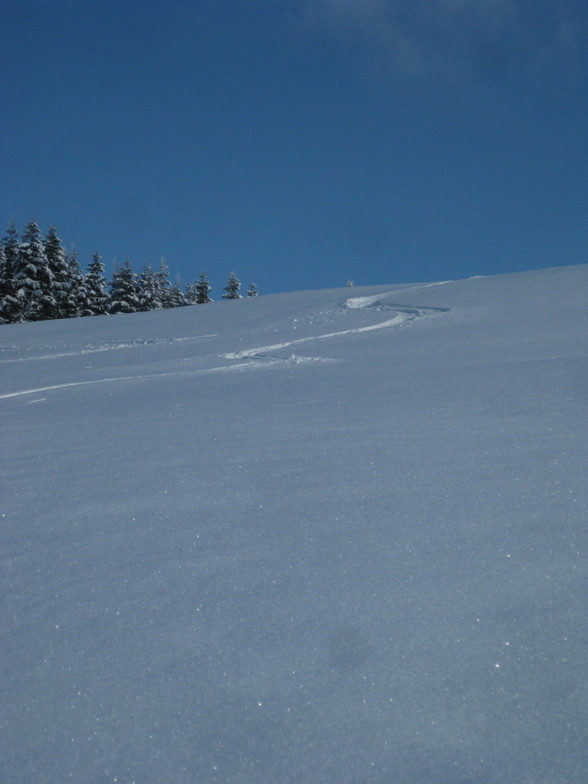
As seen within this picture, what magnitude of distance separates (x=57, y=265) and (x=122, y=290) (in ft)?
13.9

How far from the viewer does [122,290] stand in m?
33.2

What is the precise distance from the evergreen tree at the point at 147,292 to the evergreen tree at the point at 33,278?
6.47 m

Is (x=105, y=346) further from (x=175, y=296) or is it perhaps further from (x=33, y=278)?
(x=175, y=296)

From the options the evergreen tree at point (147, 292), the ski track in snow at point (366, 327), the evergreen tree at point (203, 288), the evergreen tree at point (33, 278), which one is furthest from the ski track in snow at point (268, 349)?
the evergreen tree at point (203, 288)

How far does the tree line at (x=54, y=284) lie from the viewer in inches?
1119

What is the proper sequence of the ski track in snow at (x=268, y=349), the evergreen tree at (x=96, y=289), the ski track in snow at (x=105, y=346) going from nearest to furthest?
the ski track in snow at (x=268, y=349), the ski track in snow at (x=105, y=346), the evergreen tree at (x=96, y=289)

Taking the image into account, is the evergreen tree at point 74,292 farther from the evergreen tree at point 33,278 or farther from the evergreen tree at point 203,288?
the evergreen tree at point 203,288

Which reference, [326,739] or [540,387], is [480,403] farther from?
[326,739]

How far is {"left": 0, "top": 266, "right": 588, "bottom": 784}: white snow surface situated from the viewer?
1153 millimetres

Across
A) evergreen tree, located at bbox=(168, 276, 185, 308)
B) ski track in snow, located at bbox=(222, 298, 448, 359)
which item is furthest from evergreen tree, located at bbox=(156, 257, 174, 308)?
ski track in snow, located at bbox=(222, 298, 448, 359)

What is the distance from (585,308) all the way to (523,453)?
5.28m


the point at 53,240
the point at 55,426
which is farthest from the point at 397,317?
the point at 53,240

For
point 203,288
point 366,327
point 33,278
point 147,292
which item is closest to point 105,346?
point 366,327

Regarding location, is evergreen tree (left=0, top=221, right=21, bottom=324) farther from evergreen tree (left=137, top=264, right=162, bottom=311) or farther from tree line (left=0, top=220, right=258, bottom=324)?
evergreen tree (left=137, top=264, right=162, bottom=311)
